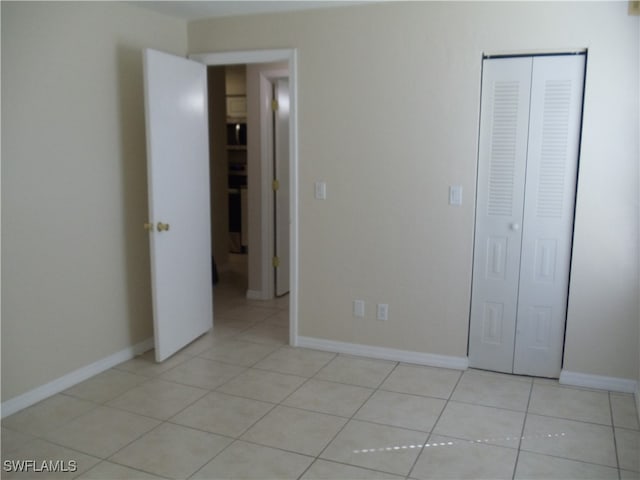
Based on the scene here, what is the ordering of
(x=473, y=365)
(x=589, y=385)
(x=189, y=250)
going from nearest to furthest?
(x=589, y=385)
(x=473, y=365)
(x=189, y=250)

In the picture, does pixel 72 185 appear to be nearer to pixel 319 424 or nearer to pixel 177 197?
pixel 177 197

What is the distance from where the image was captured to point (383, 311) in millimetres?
3795

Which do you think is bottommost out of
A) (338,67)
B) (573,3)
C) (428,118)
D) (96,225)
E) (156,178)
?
(96,225)

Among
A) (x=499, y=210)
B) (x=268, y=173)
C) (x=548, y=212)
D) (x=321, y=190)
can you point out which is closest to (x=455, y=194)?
(x=499, y=210)

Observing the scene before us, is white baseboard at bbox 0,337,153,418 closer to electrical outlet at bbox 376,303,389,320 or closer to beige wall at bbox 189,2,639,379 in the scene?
beige wall at bbox 189,2,639,379

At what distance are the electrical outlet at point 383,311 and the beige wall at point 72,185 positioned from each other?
1.64 meters

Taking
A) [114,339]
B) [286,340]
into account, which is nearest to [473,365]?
[286,340]

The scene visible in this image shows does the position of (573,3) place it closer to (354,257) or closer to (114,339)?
(354,257)

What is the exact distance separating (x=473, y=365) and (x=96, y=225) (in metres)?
2.57

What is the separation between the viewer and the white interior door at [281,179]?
5.10m

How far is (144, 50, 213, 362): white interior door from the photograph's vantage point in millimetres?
3502

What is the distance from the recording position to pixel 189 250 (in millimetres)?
3926

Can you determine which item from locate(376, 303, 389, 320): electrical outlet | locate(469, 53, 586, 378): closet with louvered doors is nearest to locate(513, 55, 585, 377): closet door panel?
locate(469, 53, 586, 378): closet with louvered doors

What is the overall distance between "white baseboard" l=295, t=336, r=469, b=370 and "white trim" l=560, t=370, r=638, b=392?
605 millimetres
